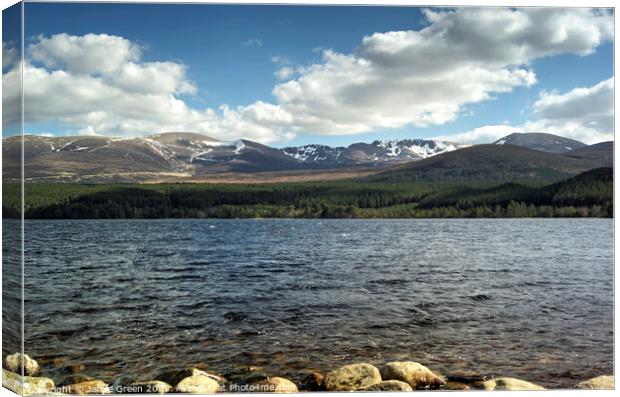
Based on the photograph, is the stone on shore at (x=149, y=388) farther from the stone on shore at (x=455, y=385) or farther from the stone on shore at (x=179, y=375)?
the stone on shore at (x=455, y=385)

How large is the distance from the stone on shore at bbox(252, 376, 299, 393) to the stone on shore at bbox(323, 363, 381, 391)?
474 mm

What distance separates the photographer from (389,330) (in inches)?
374

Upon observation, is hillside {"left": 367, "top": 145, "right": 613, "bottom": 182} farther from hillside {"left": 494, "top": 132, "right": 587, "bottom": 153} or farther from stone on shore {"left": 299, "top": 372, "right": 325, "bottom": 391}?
stone on shore {"left": 299, "top": 372, "right": 325, "bottom": 391}

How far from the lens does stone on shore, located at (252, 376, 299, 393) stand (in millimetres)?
6969

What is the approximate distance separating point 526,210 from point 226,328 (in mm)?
43595

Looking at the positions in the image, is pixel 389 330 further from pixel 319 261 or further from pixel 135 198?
pixel 135 198

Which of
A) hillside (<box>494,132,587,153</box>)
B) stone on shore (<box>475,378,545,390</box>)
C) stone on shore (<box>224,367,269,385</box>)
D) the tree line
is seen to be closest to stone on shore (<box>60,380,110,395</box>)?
stone on shore (<box>224,367,269,385</box>)

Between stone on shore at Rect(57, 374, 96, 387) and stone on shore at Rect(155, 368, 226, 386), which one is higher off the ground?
stone on shore at Rect(155, 368, 226, 386)

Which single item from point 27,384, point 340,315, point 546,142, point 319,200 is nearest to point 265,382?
point 27,384

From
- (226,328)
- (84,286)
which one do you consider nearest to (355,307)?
(226,328)

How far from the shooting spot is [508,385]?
7000mm

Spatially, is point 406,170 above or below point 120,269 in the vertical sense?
above

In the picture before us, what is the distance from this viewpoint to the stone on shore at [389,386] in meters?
6.94

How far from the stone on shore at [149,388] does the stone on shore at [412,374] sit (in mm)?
3026
